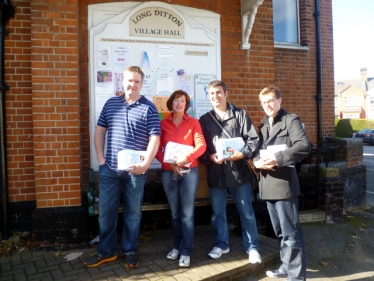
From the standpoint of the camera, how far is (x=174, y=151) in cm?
→ 333

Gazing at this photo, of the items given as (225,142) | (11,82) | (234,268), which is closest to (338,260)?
(234,268)

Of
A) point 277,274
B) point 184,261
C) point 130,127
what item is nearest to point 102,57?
point 130,127

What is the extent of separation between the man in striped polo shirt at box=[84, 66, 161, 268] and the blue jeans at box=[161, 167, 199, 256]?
29 cm

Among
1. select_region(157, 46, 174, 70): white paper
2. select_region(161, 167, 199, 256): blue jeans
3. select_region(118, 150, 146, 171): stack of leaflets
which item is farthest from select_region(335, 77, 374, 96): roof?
select_region(118, 150, 146, 171): stack of leaflets

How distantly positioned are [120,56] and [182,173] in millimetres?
2027

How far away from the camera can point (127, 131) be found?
129 inches

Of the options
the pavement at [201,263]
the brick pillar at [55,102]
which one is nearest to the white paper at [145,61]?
the brick pillar at [55,102]

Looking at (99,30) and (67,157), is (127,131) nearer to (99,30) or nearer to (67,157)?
(67,157)

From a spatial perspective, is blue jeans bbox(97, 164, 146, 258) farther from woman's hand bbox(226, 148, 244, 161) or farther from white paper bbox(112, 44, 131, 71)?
white paper bbox(112, 44, 131, 71)

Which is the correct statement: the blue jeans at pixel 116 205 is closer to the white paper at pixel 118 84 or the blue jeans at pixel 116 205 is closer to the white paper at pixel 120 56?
the white paper at pixel 118 84

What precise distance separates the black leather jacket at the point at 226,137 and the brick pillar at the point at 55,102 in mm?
1568

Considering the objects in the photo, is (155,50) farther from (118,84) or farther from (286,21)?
(286,21)

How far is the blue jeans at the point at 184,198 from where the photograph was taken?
Result: 3387 millimetres

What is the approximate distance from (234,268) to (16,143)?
2.98 m
